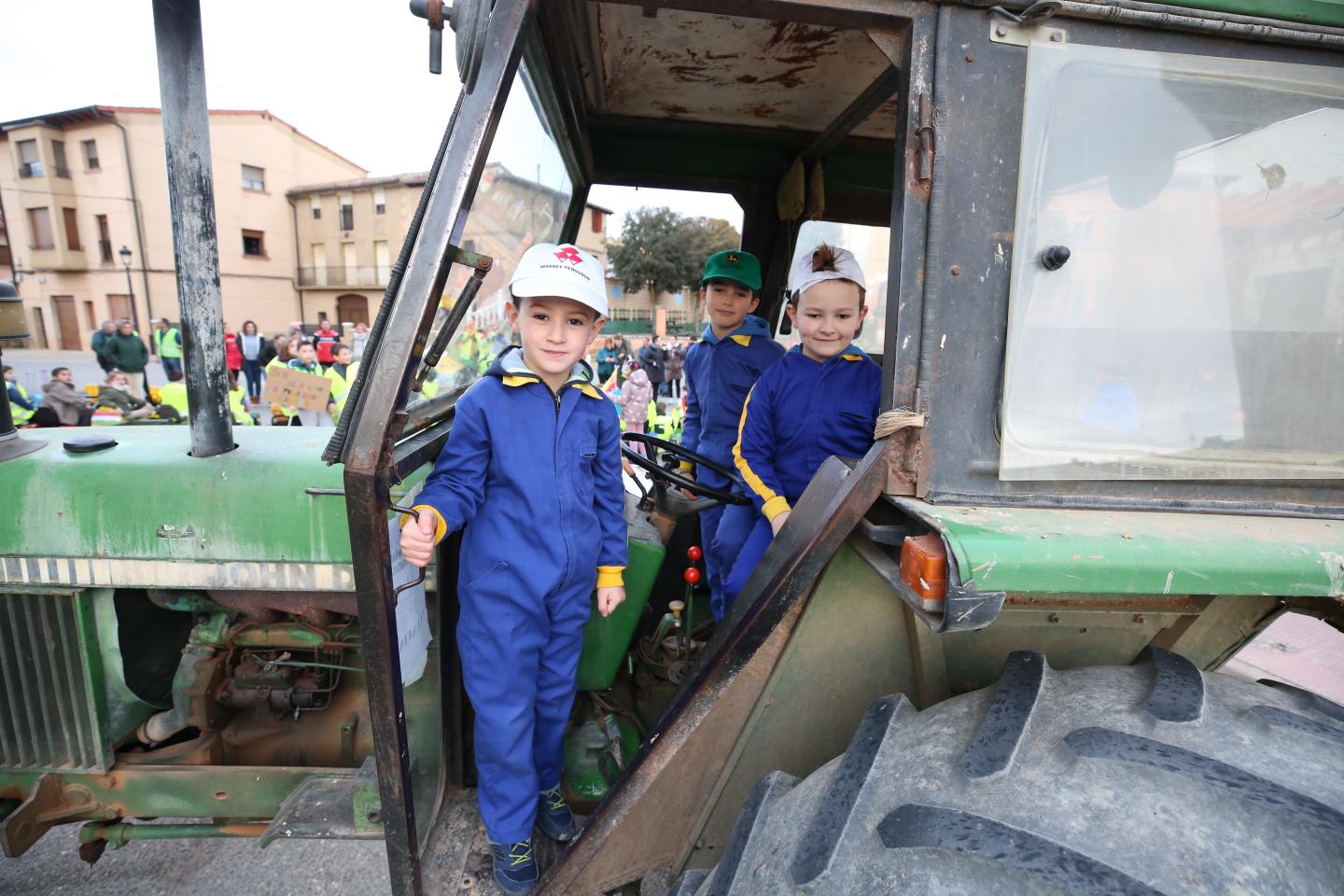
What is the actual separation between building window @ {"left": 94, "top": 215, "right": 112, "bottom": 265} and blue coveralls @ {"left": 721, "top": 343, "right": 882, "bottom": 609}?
3435cm

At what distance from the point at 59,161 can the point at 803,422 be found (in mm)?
36700

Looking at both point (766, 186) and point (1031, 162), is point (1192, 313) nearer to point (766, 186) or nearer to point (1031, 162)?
point (1031, 162)

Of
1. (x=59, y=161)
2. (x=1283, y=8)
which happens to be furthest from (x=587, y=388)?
(x=59, y=161)

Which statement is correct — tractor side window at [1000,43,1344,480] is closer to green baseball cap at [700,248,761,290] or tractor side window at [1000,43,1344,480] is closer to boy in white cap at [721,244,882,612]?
boy in white cap at [721,244,882,612]

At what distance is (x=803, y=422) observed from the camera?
72.7 inches

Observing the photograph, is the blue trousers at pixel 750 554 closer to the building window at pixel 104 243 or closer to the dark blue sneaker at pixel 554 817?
the dark blue sneaker at pixel 554 817

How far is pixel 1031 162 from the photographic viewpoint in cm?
110

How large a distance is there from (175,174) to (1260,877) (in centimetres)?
216

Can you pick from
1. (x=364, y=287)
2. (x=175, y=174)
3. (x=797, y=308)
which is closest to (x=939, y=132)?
(x=797, y=308)

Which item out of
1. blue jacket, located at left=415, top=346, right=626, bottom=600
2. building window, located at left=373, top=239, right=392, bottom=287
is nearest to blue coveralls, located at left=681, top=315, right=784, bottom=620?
blue jacket, located at left=415, top=346, right=626, bottom=600

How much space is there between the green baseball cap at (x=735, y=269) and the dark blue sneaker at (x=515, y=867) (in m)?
1.94

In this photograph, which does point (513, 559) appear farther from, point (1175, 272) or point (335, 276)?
point (335, 276)

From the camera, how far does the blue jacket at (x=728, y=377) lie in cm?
263

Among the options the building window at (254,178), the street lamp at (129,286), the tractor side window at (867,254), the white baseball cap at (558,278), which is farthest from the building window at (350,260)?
the white baseball cap at (558,278)
